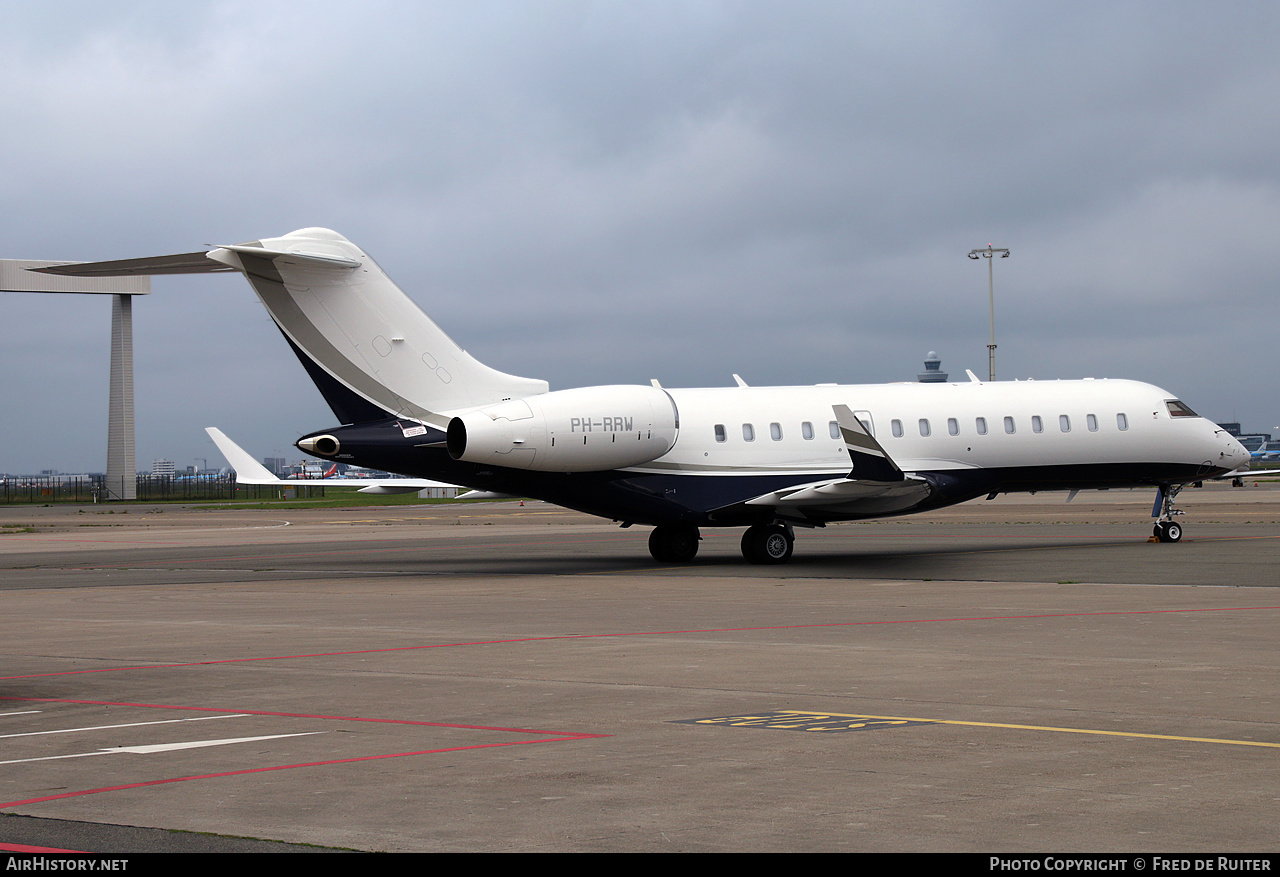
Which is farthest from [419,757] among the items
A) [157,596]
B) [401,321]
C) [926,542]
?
[926,542]

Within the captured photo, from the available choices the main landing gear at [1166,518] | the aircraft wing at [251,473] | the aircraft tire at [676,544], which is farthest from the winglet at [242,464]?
the main landing gear at [1166,518]

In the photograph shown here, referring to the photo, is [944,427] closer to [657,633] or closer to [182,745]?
[657,633]

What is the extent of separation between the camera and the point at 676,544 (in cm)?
2606

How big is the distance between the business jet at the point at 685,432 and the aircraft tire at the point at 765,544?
38mm

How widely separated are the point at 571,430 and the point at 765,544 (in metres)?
4.78

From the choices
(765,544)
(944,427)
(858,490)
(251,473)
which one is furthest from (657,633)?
(251,473)

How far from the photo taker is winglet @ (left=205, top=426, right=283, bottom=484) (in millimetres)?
37469

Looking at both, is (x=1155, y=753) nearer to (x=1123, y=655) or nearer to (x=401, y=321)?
(x=1123, y=655)

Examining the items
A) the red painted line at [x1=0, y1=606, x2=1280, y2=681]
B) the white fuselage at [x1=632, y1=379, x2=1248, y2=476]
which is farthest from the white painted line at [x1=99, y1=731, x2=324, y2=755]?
the white fuselage at [x1=632, y1=379, x2=1248, y2=476]

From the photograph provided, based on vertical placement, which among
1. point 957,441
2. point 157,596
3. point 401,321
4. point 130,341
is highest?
point 130,341

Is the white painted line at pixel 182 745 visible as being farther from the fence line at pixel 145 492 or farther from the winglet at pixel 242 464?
the fence line at pixel 145 492

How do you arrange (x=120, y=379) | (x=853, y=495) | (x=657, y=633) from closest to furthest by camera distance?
(x=657, y=633) < (x=853, y=495) < (x=120, y=379)

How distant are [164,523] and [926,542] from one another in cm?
3467
